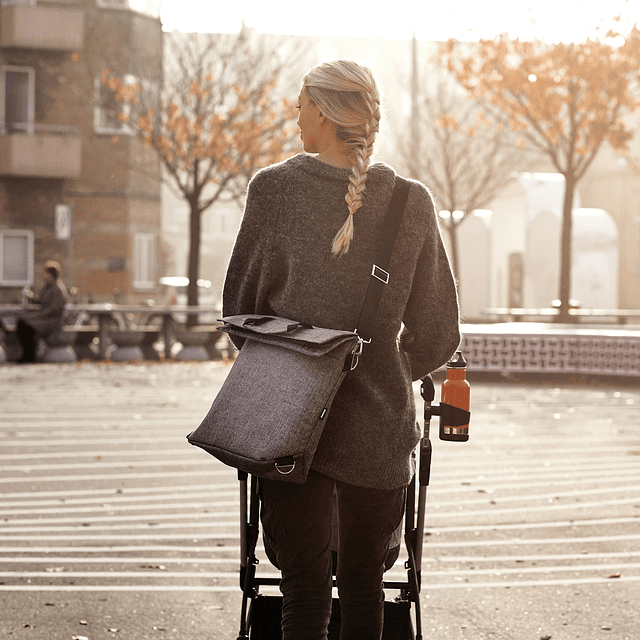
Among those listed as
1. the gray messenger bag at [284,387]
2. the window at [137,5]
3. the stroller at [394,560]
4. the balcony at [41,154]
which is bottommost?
the stroller at [394,560]

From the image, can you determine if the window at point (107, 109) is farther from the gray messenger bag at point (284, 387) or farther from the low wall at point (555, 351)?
the gray messenger bag at point (284, 387)

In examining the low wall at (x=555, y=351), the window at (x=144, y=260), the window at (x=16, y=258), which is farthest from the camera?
the window at (x=144, y=260)

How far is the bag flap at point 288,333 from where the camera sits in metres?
2.75

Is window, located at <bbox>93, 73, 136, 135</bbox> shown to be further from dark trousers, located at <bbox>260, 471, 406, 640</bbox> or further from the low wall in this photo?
dark trousers, located at <bbox>260, 471, 406, 640</bbox>

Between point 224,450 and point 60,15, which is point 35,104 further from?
point 224,450

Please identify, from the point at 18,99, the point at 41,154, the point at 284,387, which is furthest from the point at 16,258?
the point at 284,387

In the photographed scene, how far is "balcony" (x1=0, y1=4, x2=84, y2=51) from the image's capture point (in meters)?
33.7

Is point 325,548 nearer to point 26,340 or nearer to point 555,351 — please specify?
point 555,351

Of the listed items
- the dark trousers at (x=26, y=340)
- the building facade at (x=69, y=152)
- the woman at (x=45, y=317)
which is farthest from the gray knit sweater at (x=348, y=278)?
the building facade at (x=69, y=152)

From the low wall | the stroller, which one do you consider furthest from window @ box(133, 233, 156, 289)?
the stroller

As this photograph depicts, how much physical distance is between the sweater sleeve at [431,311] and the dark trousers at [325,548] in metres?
0.36

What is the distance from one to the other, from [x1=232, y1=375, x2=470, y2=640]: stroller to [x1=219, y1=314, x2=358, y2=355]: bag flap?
1.53ft

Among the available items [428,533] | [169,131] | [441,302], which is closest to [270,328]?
[441,302]

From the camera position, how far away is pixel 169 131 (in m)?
26.9
